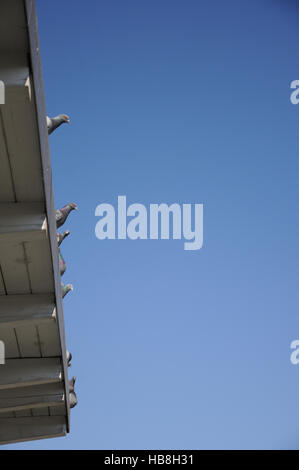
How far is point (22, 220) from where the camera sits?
3.34 metres

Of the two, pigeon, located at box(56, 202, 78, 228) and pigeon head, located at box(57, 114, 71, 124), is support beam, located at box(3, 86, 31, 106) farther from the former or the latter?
pigeon, located at box(56, 202, 78, 228)

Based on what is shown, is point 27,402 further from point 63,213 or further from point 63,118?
point 63,118

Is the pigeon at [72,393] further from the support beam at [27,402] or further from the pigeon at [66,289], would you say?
the pigeon at [66,289]

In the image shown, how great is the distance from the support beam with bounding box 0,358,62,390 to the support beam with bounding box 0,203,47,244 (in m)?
2.22

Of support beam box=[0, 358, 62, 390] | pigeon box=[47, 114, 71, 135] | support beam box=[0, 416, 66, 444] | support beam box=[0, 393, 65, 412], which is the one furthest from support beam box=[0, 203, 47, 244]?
support beam box=[0, 416, 66, 444]

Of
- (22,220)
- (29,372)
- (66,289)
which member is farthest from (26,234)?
(29,372)

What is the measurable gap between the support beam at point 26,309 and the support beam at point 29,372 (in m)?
1.16

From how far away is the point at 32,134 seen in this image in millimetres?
2805

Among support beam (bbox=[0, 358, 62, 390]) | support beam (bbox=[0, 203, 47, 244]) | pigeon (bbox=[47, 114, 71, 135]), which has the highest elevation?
pigeon (bbox=[47, 114, 71, 135])

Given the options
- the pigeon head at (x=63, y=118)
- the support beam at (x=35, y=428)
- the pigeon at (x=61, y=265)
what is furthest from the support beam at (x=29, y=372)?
the pigeon head at (x=63, y=118)

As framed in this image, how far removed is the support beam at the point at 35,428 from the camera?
6895 mm

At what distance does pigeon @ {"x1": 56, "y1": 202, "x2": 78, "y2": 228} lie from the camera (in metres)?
3.78

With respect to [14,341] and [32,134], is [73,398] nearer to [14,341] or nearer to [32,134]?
[14,341]
